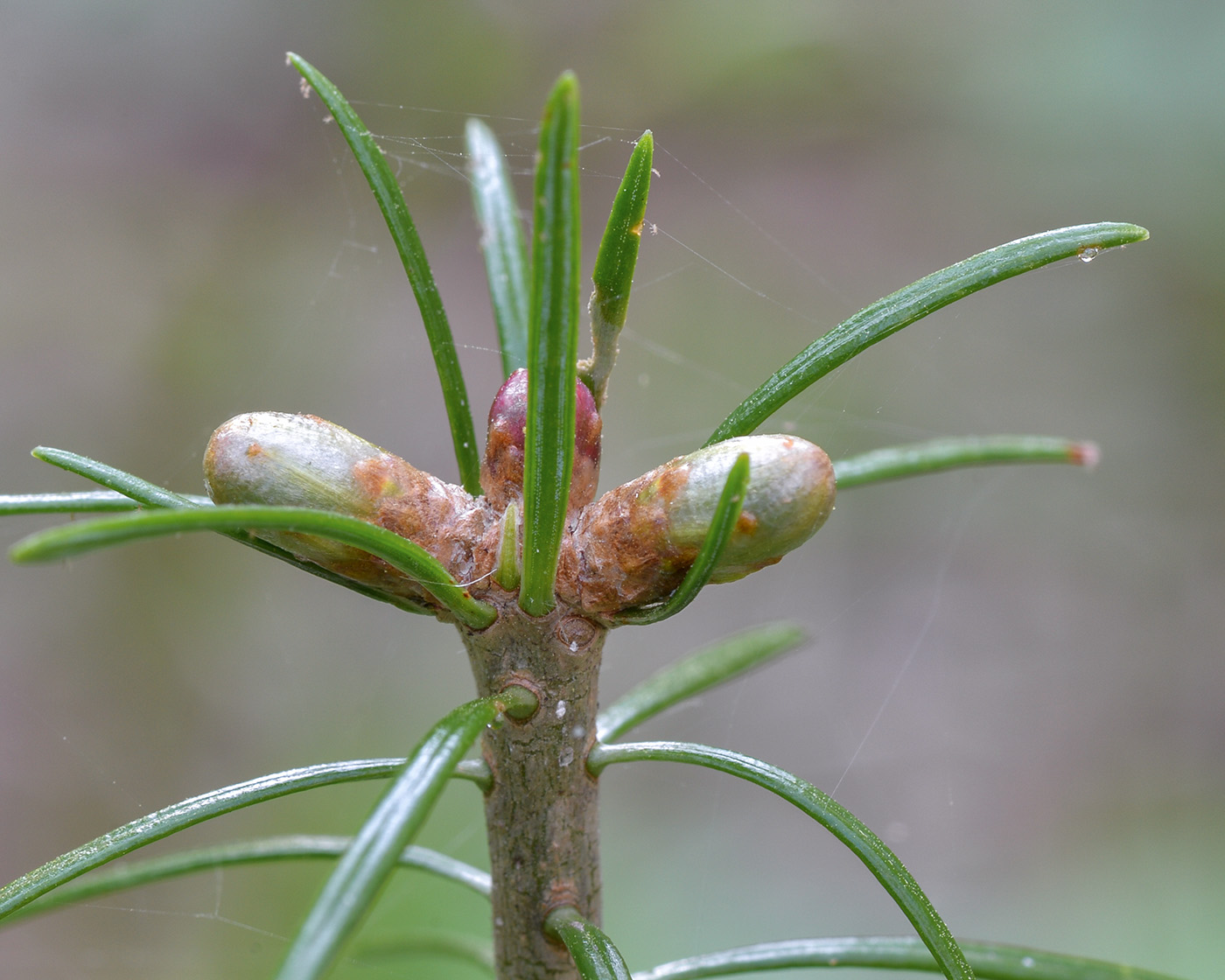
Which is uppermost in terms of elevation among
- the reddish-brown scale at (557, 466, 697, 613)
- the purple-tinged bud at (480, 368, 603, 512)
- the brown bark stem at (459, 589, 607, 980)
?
the purple-tinged bud at (480, 368, 603, 512)

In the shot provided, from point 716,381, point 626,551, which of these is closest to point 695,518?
point 626,551

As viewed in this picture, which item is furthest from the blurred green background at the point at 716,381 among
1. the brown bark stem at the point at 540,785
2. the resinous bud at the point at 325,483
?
the resinous bud at the point at 325,483

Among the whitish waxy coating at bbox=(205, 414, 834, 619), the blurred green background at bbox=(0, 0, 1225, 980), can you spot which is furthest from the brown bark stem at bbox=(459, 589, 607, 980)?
the blurred green background at bbox=(0, 0, 1225, 980)

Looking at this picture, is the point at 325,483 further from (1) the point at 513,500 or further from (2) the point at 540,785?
(2) the point at 540,785

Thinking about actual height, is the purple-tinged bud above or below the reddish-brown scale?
above

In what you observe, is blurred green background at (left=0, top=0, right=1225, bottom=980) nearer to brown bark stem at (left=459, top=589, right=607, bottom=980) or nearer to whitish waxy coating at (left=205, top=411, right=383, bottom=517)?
brown bark stem at (left=459, top=589, right=607, bottom=980)

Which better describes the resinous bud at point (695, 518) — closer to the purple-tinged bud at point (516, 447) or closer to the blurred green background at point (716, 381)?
the purple-tinged bud at point (516, 447)

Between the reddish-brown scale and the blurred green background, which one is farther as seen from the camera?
the blurred green background
